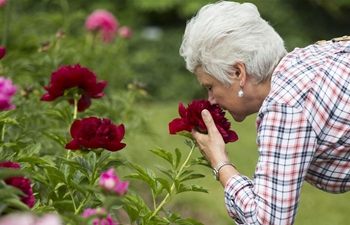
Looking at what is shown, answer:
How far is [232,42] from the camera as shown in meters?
2.10

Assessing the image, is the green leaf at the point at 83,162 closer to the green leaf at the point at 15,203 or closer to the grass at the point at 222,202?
the green leaf at the point at 15,203

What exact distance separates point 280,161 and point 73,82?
706mm

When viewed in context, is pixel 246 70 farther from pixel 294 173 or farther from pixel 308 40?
pixel 308 40

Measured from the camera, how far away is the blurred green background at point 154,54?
3.88 metres

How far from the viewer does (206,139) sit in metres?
Result: 2.06

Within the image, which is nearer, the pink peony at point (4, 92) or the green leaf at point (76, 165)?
the pink peony at point (4, 92)

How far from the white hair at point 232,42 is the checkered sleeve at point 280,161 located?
206mm

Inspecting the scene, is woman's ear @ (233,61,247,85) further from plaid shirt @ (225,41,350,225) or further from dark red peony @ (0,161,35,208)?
dark red peony @ (0,161,35,208)

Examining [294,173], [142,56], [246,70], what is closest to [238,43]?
[246,70]

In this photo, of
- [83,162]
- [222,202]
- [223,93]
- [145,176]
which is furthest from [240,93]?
[222,202]

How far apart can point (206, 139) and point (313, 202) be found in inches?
118

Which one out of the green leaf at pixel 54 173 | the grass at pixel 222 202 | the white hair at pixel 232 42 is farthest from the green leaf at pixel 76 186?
the grass at pixel 222 202

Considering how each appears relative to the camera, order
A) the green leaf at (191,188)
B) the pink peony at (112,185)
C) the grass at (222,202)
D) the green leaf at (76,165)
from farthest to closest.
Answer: the grass at (222,202) < the green leaf at (191,188) < the green leaf at (76,165) < the pink peony at (112,185)

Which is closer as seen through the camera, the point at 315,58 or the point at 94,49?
the point at 315,58
